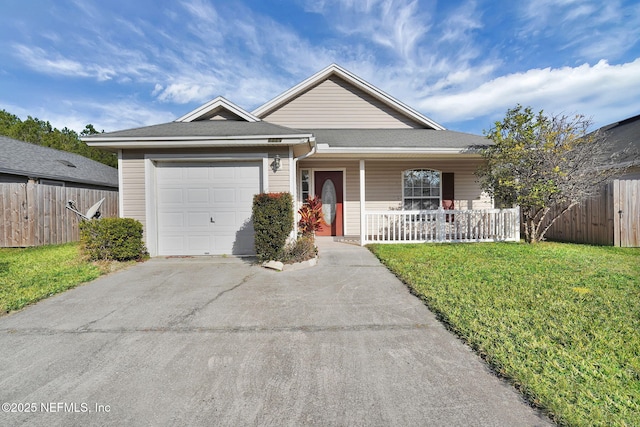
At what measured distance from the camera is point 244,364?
2387 millimetres

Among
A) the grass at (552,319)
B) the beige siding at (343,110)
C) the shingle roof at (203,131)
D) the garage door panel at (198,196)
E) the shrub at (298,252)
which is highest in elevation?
the beige siding at (343,110)

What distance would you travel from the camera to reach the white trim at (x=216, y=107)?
27.5ft

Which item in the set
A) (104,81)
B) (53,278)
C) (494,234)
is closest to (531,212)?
(494,234)

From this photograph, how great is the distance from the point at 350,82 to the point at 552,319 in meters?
Result: 9.76

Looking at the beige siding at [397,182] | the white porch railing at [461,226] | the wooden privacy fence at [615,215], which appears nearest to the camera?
the wooden privacy fence at [615,215]

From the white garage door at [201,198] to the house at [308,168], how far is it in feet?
0.08

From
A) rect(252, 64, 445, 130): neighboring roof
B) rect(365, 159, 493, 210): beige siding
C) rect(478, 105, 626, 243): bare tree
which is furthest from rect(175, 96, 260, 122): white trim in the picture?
rect(478, 105, 626, 243): bare tree

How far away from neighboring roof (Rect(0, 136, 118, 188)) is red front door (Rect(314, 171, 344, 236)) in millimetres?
10756

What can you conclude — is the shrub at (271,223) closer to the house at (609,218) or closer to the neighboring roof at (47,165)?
the house at (609,218)

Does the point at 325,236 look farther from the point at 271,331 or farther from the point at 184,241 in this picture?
the point at 271,331

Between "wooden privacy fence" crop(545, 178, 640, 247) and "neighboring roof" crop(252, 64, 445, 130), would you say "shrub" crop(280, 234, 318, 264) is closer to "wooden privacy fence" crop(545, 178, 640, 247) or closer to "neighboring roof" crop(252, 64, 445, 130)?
"neighboring roof" crop(252, 64, 445, 130)

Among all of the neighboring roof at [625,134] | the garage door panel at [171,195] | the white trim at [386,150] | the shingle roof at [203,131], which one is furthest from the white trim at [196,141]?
the neighboring roof at [625,134]

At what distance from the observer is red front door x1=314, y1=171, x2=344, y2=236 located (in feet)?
31.2

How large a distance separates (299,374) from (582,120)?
8826 mm
